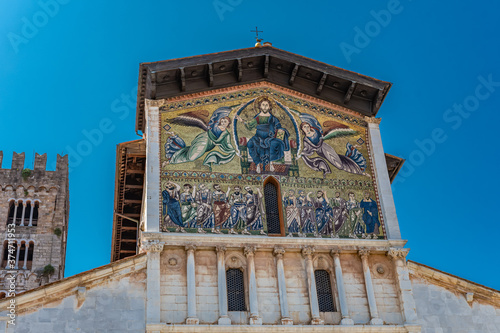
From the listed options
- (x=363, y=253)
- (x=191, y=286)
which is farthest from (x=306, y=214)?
(x=191, y=286)

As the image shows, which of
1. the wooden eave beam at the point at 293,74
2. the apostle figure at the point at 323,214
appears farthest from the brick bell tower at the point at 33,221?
the apostle figure at the point at 323,214

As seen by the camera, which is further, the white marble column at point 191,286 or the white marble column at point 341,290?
the white marble column at point 341,290

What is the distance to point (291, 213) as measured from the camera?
69.9ft

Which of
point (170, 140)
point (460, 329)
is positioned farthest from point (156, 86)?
point (460, 329)

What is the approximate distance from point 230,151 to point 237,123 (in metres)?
1.12

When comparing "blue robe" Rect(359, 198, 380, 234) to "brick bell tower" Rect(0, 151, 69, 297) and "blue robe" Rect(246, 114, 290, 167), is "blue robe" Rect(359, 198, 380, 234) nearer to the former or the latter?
"blue robe" Rect(246, 114, 290, 167)

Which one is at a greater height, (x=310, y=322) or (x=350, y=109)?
(x=350, y=109)

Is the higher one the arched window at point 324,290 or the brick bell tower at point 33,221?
the brick bell tower at point 33,221

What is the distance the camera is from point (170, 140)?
865 inches

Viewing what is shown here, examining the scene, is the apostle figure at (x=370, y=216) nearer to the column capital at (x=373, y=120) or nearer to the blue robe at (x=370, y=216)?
the blue robe at (x=370, y=216)

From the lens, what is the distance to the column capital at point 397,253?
69.0ft

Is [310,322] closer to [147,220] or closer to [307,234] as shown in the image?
[307,234]

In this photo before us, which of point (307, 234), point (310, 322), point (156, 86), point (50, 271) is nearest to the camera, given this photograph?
point (310, 322)

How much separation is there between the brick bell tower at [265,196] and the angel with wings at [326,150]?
36mm
